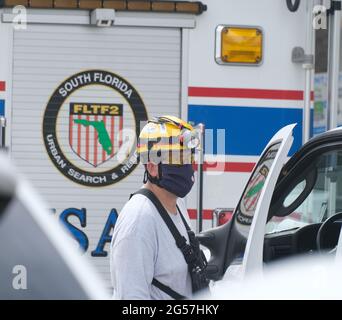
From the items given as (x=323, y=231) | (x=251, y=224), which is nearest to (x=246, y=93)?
(x=323, y=231)

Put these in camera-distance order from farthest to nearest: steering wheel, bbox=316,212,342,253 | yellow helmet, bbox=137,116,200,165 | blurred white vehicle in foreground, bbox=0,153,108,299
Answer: steering wheel, bbox=316,212,342,253, yellow helmet, bbox=137,116,200,165, blurred white vehicle in foreground, bbox=0,153,108,299

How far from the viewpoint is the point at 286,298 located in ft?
8.69

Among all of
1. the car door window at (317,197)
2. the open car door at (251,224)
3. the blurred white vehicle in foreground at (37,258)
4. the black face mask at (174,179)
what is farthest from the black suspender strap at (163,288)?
the blurred white vehicle in foreground at (37,258)

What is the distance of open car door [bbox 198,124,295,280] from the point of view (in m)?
3.54

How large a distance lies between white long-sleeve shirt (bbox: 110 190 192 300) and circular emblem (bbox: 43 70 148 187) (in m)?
2.25

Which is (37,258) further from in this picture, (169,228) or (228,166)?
(228,166)

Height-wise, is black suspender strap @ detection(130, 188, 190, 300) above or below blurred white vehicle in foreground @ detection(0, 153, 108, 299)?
below

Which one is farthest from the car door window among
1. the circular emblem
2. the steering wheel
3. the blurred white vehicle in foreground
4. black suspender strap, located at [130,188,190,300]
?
the blurred white vehicle in foreground

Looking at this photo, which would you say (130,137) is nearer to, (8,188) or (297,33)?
(297,33)

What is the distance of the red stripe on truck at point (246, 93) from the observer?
5582 millimetres

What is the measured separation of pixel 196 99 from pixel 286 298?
300cm

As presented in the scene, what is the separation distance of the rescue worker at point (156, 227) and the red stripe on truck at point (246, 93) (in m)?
2.25

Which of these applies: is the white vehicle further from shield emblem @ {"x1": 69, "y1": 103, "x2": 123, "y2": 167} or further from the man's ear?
shield emblem @ {"x1": 69, "y1": 103, "x2": 123, "y2": 167}

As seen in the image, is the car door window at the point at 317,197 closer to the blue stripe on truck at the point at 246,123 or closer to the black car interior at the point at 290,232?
the black car interior at the point at 290,232
